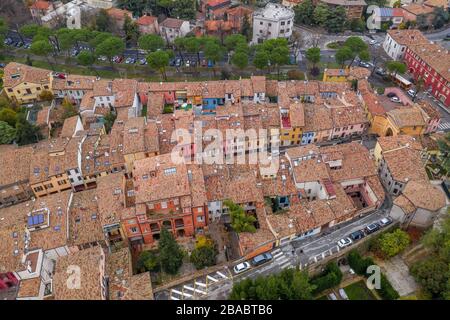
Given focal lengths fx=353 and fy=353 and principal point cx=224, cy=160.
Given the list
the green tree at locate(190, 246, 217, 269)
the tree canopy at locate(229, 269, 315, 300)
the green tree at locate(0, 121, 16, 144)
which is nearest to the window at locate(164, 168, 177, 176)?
the green tree at locate(190, 246, 217, 269)

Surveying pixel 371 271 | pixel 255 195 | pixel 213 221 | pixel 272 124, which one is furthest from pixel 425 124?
pixel 213 221

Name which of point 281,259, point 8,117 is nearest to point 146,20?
point 8,117

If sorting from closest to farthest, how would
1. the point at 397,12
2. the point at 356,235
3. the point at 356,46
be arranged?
the point at 356,235
the point at 356,46
the point at 397,12

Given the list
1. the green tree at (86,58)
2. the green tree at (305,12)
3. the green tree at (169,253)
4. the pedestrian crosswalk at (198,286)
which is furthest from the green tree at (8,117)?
the green tree at (305,12)

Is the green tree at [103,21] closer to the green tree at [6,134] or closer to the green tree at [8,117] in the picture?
the green tree at [8,117]

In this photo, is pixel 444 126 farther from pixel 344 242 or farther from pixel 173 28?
pixel 173 28

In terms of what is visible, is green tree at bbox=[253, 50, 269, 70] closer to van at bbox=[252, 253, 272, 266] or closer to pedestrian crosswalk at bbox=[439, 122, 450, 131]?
pedestrian crosswalk at bbox=[439, 122, 450, 131]

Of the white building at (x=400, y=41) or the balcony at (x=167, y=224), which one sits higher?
the white building at (x=400, y=41)
